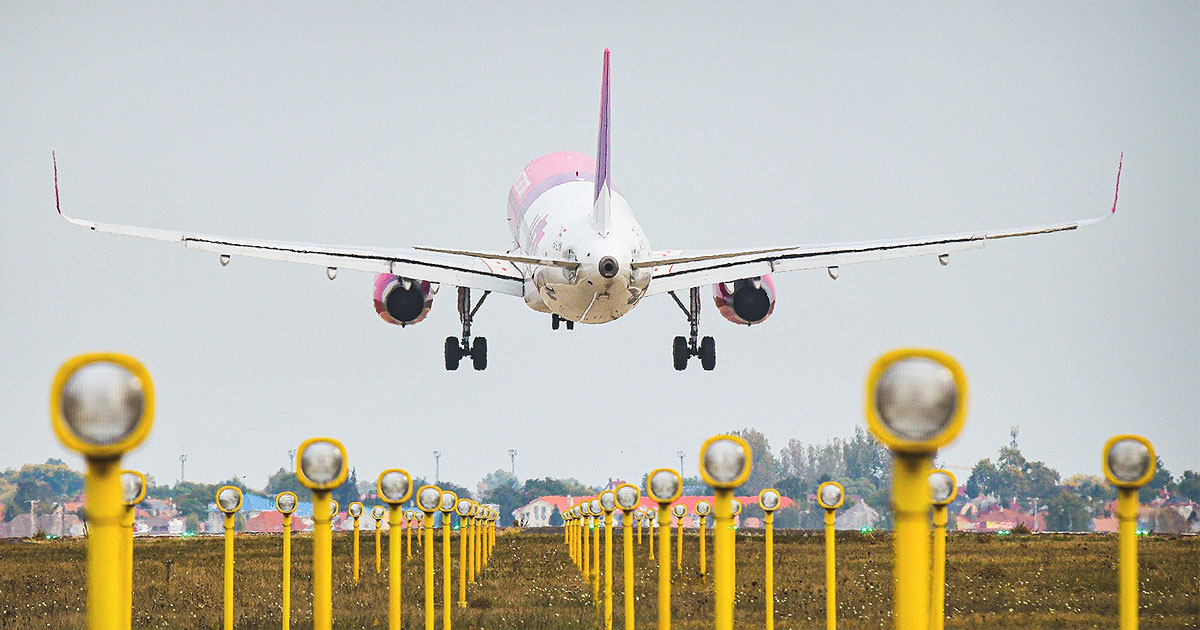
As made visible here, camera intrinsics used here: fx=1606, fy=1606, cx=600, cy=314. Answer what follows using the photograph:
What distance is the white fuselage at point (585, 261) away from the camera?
39875mm

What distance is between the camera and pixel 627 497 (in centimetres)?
1936

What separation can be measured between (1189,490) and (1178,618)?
50.8m

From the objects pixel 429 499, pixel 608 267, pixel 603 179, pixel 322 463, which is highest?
pixel 603 179

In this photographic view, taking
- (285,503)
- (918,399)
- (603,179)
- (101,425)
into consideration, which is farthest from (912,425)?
(603,179)

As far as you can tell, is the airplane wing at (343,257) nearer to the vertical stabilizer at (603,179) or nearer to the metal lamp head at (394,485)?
the vertical stabilizer at (603,179)

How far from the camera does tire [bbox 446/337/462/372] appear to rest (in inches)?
2066

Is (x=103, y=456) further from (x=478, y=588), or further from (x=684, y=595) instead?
(x=478, y=588)

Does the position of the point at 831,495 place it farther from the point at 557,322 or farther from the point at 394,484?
the point at 557,322

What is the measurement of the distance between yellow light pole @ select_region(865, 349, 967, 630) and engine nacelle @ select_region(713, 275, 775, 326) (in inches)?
1699

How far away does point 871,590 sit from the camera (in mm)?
35156

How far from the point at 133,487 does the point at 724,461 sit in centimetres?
765

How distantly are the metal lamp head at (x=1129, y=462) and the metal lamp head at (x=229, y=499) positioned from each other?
15.0 metres

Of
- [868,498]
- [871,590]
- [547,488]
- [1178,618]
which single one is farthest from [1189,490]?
[547,488]

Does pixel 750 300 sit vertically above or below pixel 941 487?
above
